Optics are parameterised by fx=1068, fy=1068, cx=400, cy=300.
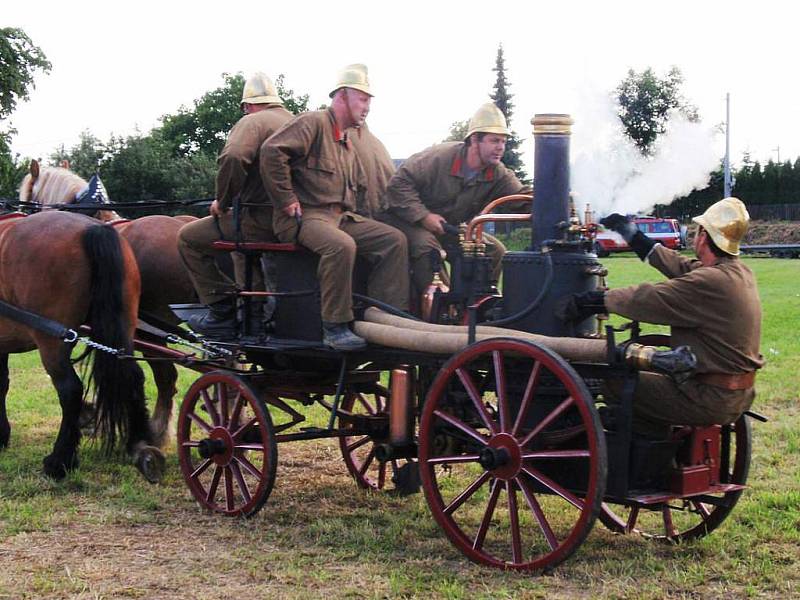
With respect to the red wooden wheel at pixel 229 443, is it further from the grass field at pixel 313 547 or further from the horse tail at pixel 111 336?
the horse tail at pixel 111 336

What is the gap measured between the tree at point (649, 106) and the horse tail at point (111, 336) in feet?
11.0

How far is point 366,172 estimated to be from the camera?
20.1 feet

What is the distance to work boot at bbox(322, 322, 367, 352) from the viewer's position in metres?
5.47

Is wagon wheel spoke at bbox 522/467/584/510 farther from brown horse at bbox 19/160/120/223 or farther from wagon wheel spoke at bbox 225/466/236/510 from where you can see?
brown horse at bbox 19/160/120/223

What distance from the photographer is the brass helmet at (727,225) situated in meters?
4.69

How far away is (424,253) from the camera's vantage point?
19.4ft

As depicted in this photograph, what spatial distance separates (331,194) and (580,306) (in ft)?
5.43

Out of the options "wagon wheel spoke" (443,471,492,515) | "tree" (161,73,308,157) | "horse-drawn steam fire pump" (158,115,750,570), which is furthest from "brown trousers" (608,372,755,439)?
"tree" (161,73,308,157)

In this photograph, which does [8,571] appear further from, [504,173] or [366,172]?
[504,173]

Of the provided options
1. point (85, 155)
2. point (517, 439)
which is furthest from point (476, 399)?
point (85, 155)

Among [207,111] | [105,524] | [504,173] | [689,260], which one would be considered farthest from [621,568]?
[207,111]

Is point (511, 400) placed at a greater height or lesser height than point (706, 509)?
greater

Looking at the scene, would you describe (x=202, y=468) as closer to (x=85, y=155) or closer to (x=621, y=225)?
(x=621, y=225)

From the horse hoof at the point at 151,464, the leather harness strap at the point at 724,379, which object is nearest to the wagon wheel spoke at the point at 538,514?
the leather harness strap at the point at 724,379
